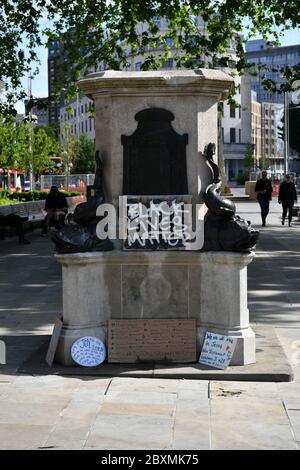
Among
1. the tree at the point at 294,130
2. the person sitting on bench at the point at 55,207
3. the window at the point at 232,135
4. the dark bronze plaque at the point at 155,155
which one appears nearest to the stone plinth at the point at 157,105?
the dark bronze plaque at the point at 155,155

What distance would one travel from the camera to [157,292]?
26.7ft

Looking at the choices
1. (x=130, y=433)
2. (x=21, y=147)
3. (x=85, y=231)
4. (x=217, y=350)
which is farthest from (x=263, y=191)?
(x=21, y=147)

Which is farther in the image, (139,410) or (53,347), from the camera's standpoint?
→ (53,347)

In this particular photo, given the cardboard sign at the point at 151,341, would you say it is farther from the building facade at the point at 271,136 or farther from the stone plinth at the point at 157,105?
the building facade at the point at 271,136

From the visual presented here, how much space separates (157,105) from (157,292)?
1782mm

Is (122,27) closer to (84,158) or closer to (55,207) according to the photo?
(55,207)

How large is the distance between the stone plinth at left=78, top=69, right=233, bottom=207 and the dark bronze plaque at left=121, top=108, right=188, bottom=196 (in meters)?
0.05

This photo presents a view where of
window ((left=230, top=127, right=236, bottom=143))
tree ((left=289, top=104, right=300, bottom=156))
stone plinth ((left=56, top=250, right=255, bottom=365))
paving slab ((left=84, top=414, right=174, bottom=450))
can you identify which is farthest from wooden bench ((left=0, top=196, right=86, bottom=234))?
window ((left=230, top=127, right=236, bottom=143))

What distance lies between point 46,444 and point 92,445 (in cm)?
30

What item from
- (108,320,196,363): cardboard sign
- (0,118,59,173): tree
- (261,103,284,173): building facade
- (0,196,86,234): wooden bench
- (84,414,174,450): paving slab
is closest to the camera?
(84,414,174,450): paving slab

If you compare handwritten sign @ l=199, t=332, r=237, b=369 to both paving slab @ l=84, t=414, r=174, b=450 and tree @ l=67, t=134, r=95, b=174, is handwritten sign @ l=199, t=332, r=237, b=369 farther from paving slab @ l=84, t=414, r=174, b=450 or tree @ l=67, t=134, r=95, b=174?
tree @ l=67, t=134, r=95, b=174

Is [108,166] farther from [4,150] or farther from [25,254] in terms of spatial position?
[4,150]

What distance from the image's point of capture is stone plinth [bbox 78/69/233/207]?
7.99m

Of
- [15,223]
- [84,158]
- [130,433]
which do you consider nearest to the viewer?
[130,433]
